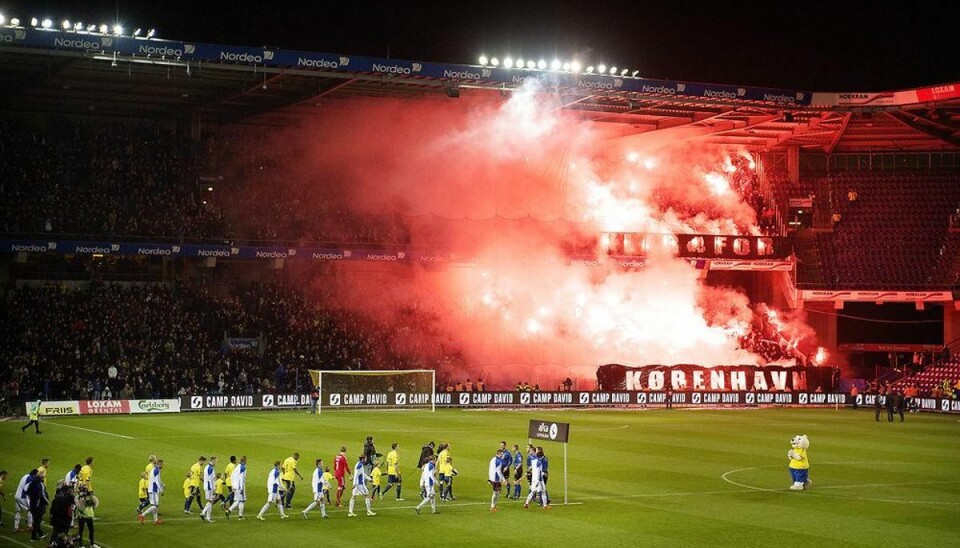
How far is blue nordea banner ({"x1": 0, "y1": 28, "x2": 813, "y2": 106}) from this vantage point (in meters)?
46.2

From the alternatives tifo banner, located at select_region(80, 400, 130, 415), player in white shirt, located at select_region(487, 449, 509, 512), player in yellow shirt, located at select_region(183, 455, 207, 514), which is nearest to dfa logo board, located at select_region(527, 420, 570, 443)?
player in white shirt, located at select_region(487, 449, 509, 512)

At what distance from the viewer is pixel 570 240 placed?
6406cm

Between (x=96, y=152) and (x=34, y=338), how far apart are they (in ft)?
40.9

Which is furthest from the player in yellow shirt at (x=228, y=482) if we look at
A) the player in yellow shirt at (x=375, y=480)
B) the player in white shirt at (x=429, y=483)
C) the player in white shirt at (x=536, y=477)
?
the player in white shirt at (x=536, y=477)

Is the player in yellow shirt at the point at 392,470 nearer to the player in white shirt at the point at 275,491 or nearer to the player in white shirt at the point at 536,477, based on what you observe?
the player in white shirt at the point at 275,491

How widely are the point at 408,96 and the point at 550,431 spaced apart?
3559cm

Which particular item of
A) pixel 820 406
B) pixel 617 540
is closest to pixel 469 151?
pixel 820 406

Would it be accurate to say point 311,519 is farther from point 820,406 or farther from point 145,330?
point 820,406

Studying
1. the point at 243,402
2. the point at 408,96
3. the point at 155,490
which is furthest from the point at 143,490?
the point at 408,96

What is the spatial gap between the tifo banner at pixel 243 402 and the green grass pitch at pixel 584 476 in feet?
5.01

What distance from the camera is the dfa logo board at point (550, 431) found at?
1033 inches

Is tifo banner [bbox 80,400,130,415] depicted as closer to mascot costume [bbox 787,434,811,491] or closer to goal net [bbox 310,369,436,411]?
goal net [bbox 310,369,436,411]

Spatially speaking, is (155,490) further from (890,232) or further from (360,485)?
(890,232)

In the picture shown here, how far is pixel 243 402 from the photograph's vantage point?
5122 centimetres
